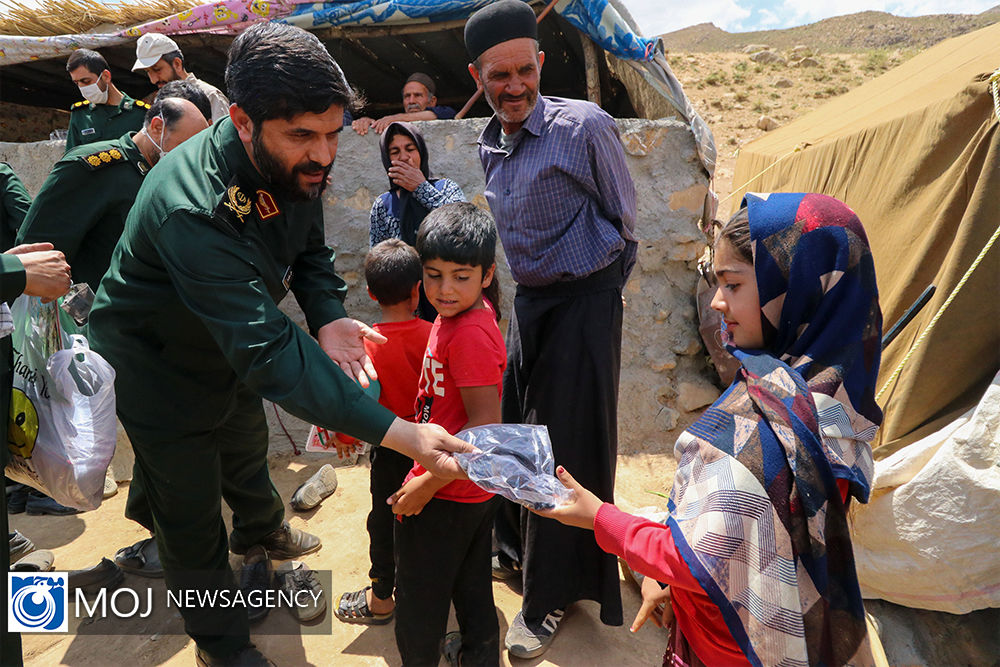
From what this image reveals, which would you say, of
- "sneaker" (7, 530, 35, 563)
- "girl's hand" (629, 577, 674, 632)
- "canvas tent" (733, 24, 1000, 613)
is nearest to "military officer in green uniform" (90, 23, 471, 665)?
"girl's hand" (629, 577, 674, 632)

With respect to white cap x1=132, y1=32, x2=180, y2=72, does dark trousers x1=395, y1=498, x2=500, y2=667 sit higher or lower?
lower

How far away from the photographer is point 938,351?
2721mm

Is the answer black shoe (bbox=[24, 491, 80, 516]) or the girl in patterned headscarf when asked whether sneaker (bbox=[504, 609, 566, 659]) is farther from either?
black shoe (bbox=[24, 491, 80, 516])

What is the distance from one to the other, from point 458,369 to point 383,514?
873 millimetres

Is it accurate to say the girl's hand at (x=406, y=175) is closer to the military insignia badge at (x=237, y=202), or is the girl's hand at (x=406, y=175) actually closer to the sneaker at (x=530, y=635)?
the military insignia badge at (x=237, y=202)

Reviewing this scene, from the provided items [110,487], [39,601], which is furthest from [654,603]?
[110,487]

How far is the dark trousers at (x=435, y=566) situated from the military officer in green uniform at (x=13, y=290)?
3.52ft

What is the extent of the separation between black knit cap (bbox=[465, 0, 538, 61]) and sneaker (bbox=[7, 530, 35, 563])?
3.22m

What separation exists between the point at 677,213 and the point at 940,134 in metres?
1.49

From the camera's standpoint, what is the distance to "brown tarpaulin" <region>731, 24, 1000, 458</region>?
105 inches

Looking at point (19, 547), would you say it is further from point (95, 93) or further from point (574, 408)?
point (95, 93)

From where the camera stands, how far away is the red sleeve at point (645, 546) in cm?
118

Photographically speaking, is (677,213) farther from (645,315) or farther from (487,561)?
(487,561)

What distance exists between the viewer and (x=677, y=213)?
404 centimetres
